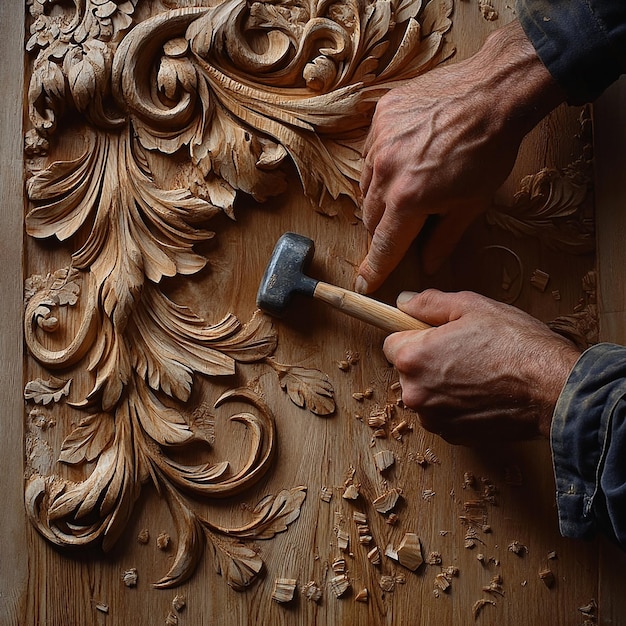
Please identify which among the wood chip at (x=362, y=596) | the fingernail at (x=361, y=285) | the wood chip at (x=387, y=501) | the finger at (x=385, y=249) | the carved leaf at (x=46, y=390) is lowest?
the wood chip at (x=362, y=596)

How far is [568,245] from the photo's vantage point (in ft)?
4.23

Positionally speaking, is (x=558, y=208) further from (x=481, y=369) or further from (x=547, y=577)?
(x=547, y=577)

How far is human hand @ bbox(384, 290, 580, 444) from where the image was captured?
1.06 meters

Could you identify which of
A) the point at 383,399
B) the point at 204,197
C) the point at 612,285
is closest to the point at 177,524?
the point at 383,399

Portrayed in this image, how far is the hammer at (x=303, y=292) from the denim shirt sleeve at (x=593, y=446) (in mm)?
281

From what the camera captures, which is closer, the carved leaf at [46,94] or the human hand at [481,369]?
the human hand at [481,369]

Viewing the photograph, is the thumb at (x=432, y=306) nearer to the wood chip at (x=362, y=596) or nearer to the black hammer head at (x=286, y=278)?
the black hammer head at (x=286, y=278)

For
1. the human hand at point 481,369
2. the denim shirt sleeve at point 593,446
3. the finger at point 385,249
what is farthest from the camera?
the finger at point 385,249

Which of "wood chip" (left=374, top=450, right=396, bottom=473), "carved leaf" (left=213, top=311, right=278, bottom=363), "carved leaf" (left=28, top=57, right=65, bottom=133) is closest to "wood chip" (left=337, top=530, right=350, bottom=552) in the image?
"wood chip" (left=374, top=450, right=396, bottom=473)

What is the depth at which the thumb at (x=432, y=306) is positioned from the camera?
3.79 feet

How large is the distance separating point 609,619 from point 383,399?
552mm

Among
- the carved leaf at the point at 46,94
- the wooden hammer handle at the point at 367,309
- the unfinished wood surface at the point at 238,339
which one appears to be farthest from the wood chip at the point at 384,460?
the carved leaf at the point at 46,94

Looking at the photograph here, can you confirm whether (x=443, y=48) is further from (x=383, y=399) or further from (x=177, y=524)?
(x=177, y=524)

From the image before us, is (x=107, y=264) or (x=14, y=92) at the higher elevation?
(x=14, y=92)
